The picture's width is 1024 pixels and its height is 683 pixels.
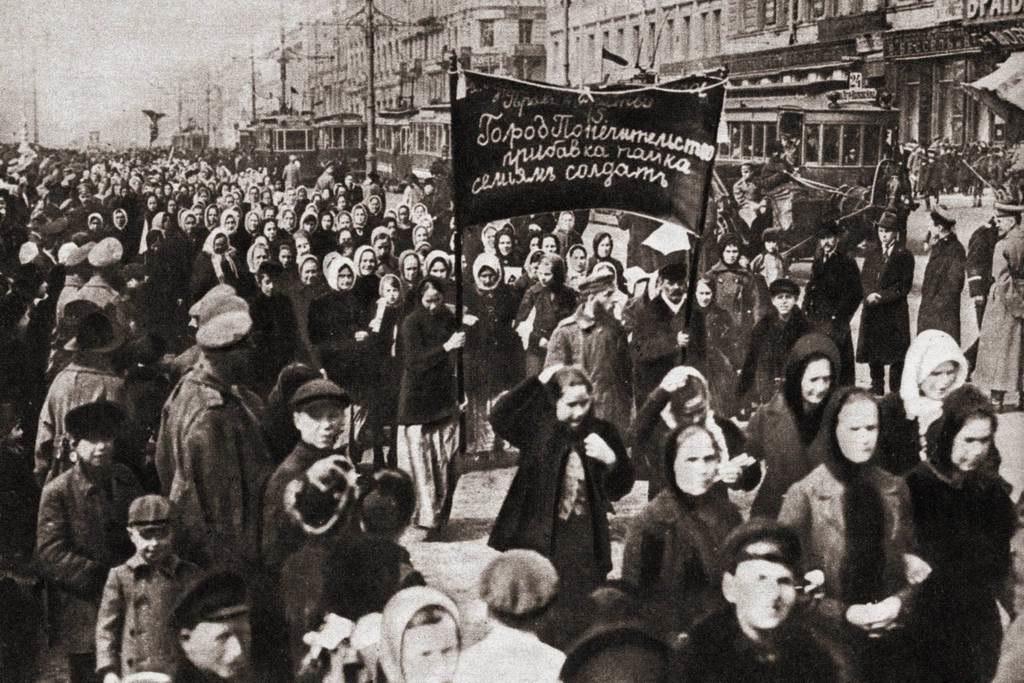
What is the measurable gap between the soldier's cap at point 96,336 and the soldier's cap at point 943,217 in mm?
4342

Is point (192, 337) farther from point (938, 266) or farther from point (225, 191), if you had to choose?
point (938, 266)

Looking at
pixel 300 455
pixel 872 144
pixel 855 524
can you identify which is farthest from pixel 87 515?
pixel 872 144

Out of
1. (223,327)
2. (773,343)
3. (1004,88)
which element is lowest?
(773,343)

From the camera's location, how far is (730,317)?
264 inches

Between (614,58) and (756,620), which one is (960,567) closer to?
(756,620)

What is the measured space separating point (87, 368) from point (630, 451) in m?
2.54

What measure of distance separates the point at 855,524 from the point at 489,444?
88.0 inches

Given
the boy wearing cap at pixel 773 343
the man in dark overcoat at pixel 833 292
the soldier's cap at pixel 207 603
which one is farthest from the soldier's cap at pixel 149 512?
the man in dark overcoat at pixel 833 292

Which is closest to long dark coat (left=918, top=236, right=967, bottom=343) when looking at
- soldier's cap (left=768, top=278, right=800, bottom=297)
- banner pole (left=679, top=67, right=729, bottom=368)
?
soldier's cap (left=768, top=278, right=800, bottom=297)

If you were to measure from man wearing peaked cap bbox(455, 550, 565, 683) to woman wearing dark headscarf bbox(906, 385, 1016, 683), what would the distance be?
1.77 metres

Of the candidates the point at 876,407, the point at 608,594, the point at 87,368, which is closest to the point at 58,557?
the point at 87,368

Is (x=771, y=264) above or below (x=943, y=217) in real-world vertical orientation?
below

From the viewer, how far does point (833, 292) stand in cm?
679

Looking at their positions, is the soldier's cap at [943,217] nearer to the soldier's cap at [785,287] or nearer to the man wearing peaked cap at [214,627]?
the soldier's cap at [785,287]
